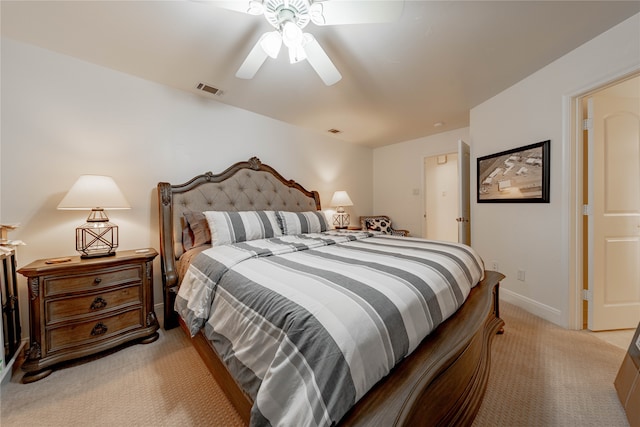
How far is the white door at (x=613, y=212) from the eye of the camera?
6.58ft

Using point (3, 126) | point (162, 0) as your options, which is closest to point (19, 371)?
point (3, 126)

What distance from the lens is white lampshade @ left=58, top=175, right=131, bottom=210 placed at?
167 cm

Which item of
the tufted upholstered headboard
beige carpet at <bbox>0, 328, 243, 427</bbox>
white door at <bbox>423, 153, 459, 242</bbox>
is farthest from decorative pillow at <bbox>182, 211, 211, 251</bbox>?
white door at <bbox>423, 153, 459, 242</bbox>

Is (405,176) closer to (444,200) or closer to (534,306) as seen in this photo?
(444,200)

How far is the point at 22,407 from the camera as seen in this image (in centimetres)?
127

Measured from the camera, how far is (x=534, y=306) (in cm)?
232

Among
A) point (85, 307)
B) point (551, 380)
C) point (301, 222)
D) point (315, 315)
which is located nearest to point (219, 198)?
point (301, 222)

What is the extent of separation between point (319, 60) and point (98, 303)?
2.34 metres

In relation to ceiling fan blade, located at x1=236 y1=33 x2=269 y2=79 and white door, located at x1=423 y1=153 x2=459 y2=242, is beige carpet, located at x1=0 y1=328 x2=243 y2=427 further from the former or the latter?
white door, located at x1=423 y1=153 x2=459 y2=242

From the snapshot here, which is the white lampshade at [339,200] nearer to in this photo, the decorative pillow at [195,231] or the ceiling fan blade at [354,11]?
the decorative pillow at [195,231]

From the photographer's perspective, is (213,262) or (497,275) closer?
(213,262)

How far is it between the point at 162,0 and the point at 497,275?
3.08m

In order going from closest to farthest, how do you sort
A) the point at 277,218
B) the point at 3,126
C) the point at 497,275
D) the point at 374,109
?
the point at 3,126, the point at 497,275, the point at 277,218, the point at 374,109

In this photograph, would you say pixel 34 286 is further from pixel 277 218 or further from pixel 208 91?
pixel 208 91
